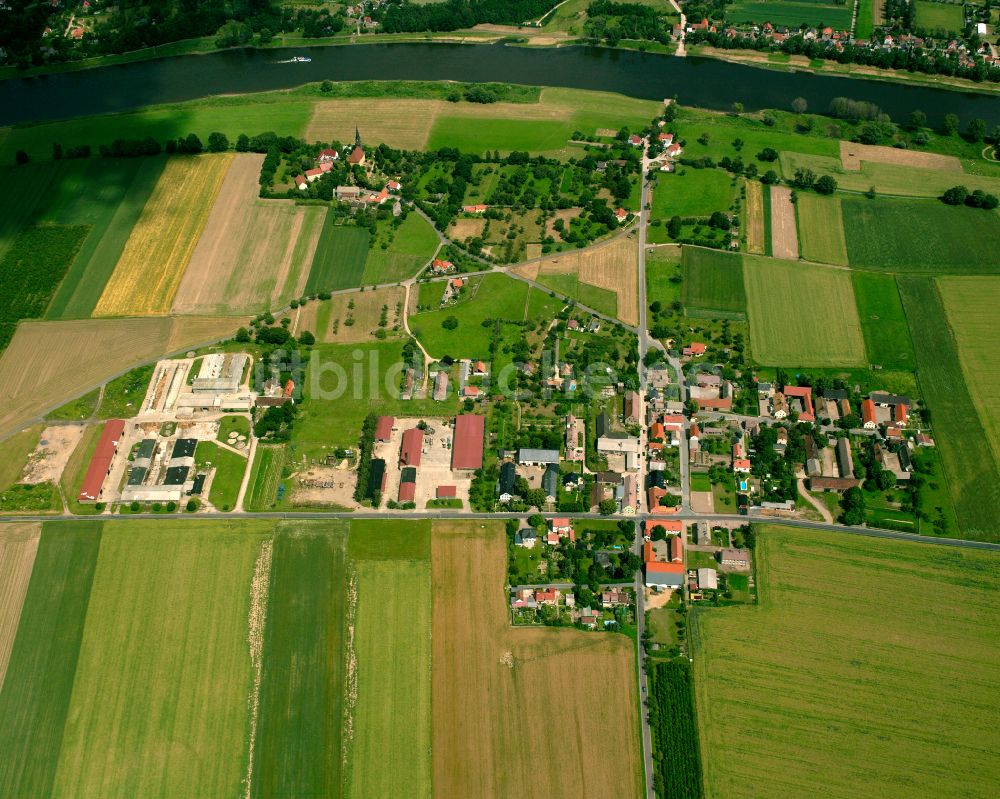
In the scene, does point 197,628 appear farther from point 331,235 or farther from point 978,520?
point 978,520

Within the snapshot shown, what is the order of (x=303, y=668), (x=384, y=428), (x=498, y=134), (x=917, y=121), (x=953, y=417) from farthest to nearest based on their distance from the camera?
(x=498, y=134) → (x=917, y=121) → (x=953, y=417) → (x=384, y=428) → (x=303, y=668)

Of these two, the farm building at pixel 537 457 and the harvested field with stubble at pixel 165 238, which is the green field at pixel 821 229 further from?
the harvested field with stubble at pixel 165 238

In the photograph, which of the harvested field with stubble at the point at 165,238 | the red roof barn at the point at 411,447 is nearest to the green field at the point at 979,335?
the red roof barn at the point at 411,447

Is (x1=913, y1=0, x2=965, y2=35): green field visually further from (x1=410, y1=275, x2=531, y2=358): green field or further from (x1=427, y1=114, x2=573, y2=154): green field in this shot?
(x1=410, y1=275, x2=531, y2=358): green field

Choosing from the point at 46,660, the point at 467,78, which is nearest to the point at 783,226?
the point at 467,78

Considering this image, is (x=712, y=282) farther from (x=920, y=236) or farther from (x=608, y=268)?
(x=920, y=236)

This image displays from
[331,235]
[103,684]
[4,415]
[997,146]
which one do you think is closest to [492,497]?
[103,684]
